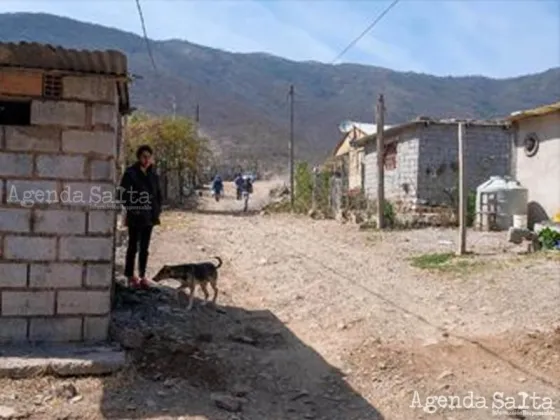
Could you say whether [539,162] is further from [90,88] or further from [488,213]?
[90,88]

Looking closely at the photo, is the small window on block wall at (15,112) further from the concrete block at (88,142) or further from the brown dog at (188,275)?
the brown dog at (188,275)

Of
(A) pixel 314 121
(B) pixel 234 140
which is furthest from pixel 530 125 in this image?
(A) pixel 314 121

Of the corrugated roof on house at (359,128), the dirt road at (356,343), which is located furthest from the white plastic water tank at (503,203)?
the corrugated roof on house at (359,128)

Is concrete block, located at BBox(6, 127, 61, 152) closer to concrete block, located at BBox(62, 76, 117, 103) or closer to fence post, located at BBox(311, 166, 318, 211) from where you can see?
concrete block, located at BBox(62, 76, 117, 103)

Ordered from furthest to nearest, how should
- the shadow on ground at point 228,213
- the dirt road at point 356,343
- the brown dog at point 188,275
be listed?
the shadow on ground at point 228,213 < the brown dog at point 188,275 < the dirt road at point 356,343

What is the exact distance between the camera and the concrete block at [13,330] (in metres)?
5.14

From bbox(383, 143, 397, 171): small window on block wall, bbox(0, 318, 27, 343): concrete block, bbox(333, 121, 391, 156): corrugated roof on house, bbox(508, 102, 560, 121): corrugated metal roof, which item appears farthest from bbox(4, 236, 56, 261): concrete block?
bbox(333, 121, 391, 156): corrugated roof on house

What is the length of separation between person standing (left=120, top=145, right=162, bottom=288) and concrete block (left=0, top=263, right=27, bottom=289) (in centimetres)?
192

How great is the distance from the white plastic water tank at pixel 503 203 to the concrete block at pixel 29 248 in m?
13.2

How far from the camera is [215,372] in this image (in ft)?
17.3

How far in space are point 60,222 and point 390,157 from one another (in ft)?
59.9

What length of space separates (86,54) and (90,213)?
48.4 inches

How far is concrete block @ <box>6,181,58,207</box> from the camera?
204 inches

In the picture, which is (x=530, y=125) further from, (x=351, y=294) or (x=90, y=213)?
(x=90, y=213)
